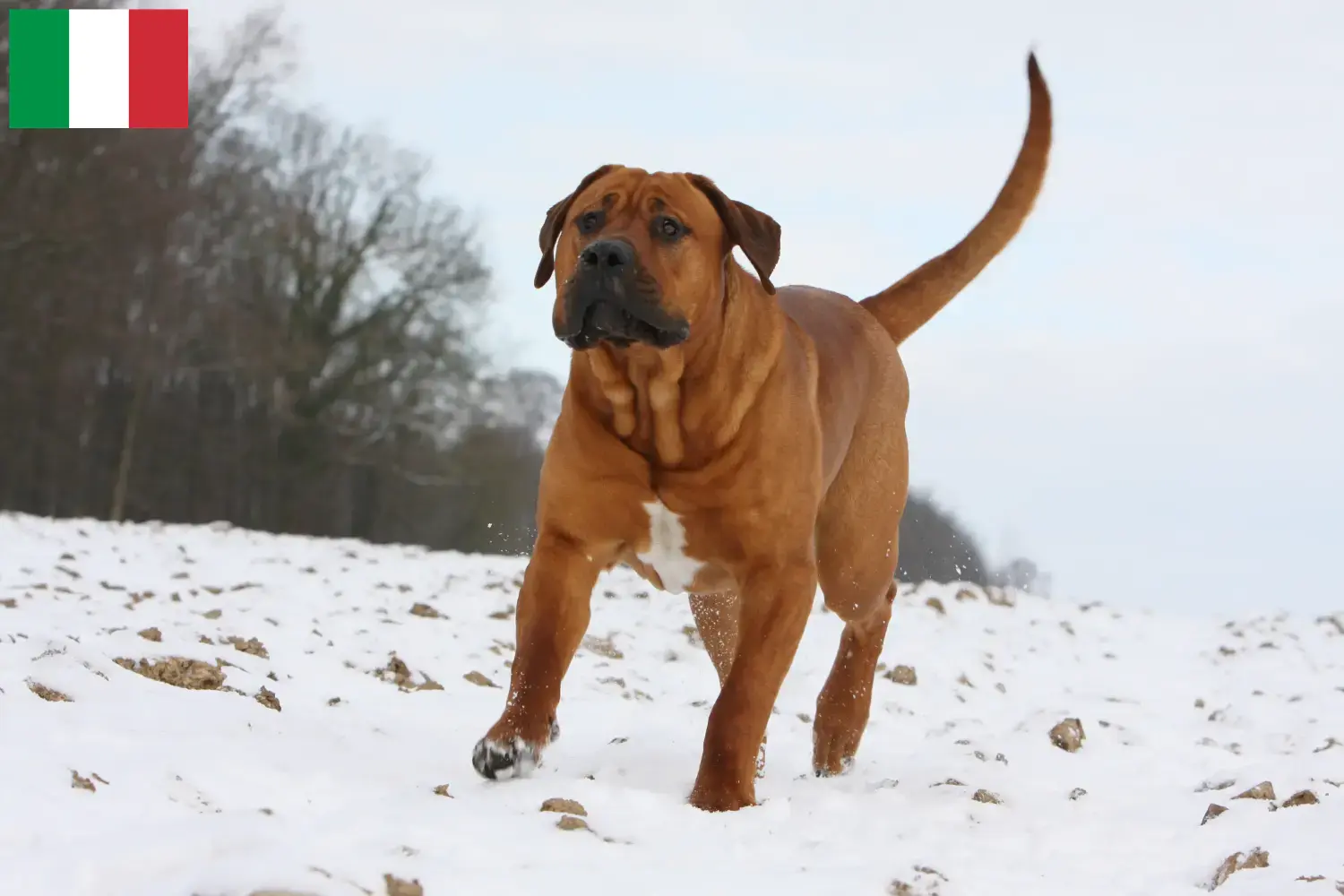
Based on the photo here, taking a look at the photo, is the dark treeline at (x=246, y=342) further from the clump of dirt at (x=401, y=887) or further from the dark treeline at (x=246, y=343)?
the clump of dirt at (x=401, y=887)

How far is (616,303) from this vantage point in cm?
346

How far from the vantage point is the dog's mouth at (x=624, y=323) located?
346 centimetres

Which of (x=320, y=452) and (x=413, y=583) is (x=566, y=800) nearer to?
(x=413, y=583)

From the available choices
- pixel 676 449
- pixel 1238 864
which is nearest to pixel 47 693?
pixel 676 449

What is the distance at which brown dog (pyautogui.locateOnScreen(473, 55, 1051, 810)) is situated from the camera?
138 inches

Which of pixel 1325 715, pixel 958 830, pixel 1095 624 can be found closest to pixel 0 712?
pixel 958 830

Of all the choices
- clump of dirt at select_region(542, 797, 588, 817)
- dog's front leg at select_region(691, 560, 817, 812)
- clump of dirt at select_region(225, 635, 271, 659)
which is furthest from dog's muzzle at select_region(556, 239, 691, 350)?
clump of dirt at select_region(225, 635, 271, 659)

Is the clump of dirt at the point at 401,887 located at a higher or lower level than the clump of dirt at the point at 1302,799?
higher

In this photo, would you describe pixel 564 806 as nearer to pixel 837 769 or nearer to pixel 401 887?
pixel 401 887

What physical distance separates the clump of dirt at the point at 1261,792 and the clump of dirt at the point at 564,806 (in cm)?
221

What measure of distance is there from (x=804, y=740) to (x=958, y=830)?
6.42ft

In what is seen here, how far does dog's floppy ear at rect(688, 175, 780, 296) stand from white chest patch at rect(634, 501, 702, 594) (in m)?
0.71

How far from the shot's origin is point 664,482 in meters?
3.68

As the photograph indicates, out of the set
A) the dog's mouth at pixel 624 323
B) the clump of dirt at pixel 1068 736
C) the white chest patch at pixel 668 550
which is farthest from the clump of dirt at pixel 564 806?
the clump of dirt at pixel 1068 736
